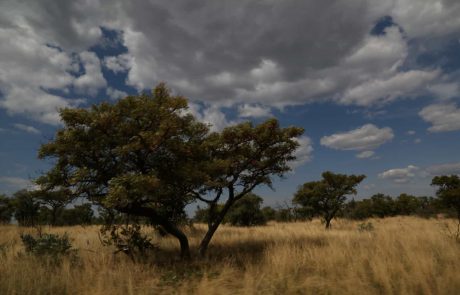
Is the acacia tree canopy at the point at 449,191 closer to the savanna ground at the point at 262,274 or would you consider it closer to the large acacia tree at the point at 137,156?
the savanna ground at the point at 262,274

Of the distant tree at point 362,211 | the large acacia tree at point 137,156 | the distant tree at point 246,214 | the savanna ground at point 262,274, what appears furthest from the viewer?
the distant tree at point 362,211

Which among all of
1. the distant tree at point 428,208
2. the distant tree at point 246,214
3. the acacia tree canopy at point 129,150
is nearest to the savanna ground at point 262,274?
the acacia tree canopy at point 129,150

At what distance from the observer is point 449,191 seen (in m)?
29.2

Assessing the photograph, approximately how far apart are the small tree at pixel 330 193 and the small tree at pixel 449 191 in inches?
314

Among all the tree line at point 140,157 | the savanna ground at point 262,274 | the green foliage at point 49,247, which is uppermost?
the tree line at point 140,157

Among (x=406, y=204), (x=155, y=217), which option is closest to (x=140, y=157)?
(x=155, y=217)

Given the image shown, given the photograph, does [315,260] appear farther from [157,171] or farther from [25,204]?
[25,204]

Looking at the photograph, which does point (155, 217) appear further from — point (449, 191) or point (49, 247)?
point (449, 191)

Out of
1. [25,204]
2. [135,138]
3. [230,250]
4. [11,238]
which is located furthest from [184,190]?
[25,204]

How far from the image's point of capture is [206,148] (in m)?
12.5

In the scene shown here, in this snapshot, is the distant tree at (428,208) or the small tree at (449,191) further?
the distant tree at (428,208)

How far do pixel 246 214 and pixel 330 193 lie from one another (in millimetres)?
10240

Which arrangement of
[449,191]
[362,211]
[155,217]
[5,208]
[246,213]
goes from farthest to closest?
1. [362,211]
2. [5,208]
3. [246,213]
4. [449,191]
5. [155,217]

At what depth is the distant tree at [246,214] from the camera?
3603cm
